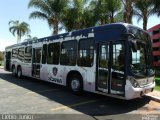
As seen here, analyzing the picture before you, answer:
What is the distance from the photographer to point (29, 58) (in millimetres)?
17406

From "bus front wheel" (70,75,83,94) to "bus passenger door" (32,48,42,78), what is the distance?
13.6 feet

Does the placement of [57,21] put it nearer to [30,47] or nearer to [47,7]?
[47,7]

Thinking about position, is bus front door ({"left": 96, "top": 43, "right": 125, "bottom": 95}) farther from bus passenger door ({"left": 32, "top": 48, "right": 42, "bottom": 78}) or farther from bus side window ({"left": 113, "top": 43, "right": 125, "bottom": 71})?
bus passenger door ({"left": 32, "top": 48, "right": 42, "bottom": 78})

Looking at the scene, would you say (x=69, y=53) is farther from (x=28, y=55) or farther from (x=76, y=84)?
(x=28, y=55)

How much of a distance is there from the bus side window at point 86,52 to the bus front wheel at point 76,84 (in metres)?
0.75

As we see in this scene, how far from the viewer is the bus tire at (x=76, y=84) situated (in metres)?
11.7

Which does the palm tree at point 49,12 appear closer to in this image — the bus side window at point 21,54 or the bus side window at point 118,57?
the bus side window at point 21,54

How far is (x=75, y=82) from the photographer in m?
12.0

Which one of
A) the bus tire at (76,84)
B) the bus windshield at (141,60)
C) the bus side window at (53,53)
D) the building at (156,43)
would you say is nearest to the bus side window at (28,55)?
the bus side window at (53,53)

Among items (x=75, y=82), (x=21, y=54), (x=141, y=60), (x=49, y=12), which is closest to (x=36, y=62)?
(x=21, y=54)

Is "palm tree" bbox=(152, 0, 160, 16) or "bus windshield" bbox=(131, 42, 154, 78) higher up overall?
"palm tree" bbox=(152, 0, 160, 16)

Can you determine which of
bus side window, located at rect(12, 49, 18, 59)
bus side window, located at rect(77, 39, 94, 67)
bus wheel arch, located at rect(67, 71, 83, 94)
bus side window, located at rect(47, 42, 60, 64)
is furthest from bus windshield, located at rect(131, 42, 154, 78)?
bus side window, located at rect(12, 49, 18, 59)

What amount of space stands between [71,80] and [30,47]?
629cm

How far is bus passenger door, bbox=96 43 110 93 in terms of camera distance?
989 cm
